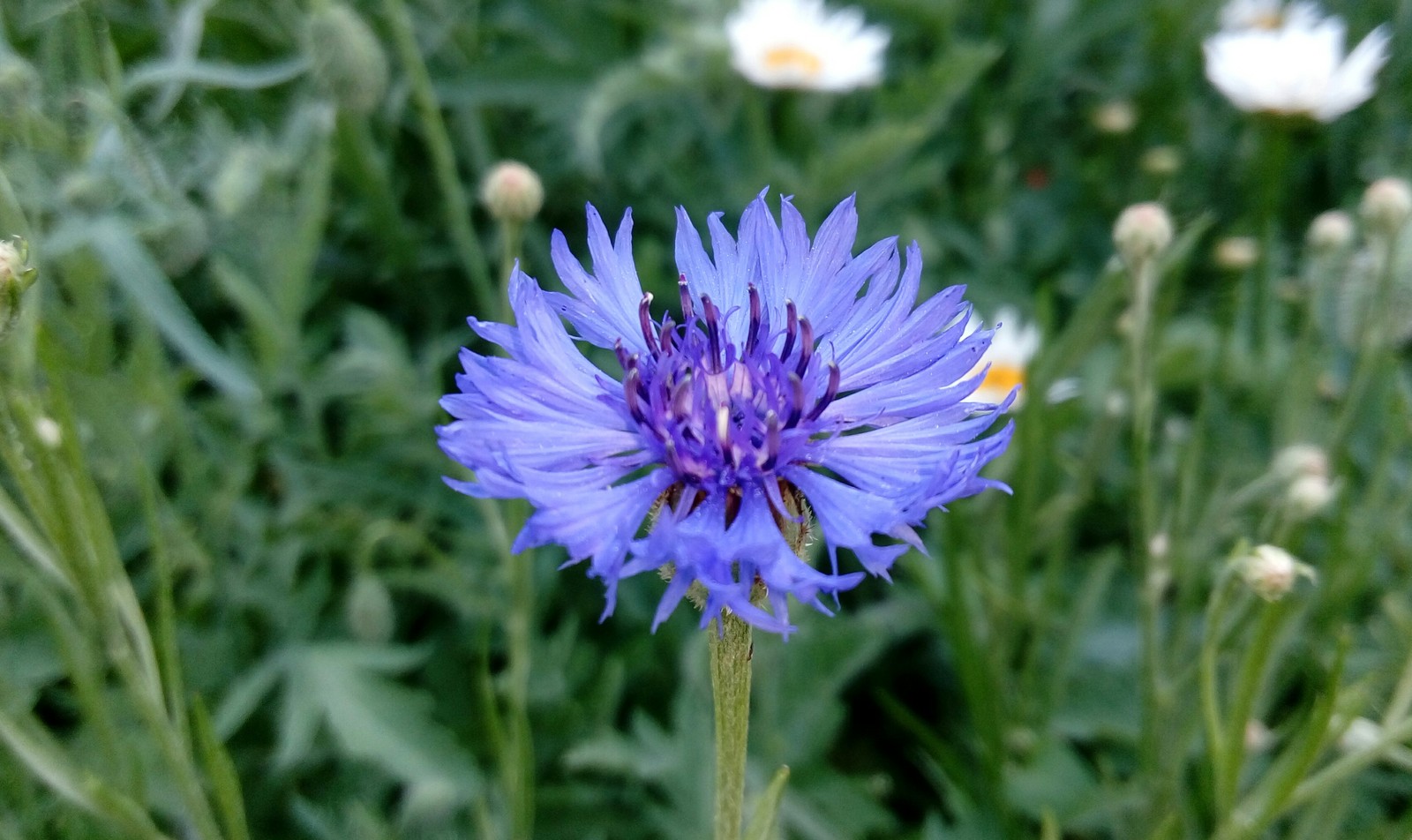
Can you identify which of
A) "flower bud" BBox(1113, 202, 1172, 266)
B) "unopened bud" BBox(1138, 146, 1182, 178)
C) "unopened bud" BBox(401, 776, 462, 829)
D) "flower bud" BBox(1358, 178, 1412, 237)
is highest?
"unopened bud" BBox(1138, 146, 1182, 178)

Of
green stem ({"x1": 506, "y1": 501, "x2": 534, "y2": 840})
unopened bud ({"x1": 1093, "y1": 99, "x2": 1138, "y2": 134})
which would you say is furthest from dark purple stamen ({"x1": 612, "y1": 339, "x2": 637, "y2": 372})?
unopened bud ({"x1": 1093, "y1": 99, "x2": 1138, "y2": 134})

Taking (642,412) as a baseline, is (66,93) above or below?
above

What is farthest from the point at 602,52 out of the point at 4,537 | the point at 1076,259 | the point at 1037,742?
the point at 1037,742

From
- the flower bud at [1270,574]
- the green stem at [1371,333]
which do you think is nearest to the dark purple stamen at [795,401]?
Result: the flower bud at [1270,574]

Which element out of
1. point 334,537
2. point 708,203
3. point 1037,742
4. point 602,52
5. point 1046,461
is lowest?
point 1037,742

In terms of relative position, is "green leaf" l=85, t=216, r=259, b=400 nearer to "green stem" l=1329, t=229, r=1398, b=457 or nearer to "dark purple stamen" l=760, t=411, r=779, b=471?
"dark purple stamen" l=760, t=411, r=779, b=471

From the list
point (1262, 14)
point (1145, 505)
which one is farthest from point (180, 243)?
point (1262, 14)

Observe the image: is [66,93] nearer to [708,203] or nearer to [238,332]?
[238,332]
